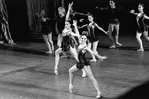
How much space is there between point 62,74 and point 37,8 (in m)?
Answer: 8.21

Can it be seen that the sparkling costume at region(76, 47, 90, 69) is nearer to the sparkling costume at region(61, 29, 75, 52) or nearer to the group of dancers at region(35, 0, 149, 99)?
the group of dancers at region(35, 0, 149, 99)

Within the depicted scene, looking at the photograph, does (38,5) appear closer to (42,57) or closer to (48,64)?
(42,57)

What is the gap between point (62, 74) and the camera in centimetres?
793

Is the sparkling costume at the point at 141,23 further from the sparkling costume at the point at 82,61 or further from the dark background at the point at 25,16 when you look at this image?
the sparkling costume at the point at 82,61

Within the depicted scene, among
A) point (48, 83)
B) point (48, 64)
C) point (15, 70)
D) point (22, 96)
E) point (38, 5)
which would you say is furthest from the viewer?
point (38, 5)

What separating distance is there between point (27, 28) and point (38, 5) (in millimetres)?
1550

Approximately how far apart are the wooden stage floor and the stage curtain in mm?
3895

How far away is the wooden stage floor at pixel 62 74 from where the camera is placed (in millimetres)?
6297

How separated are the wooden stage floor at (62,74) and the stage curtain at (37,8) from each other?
153 inches

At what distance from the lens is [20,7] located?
52.1 feet

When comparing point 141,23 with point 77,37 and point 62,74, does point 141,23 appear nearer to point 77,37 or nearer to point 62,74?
point 77,37

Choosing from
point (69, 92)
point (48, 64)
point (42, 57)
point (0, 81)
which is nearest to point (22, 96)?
point (69, 92)

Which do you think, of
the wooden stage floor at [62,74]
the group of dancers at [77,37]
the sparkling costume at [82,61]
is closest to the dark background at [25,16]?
the wooden stage floor at [62,74]

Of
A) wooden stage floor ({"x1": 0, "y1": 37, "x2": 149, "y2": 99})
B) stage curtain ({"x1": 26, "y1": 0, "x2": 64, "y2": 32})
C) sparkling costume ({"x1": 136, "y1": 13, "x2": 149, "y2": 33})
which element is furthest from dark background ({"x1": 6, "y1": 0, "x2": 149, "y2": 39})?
sparkling costume ({"x1": 136, "y1": 13, "x2": 149, "y2": 33})
